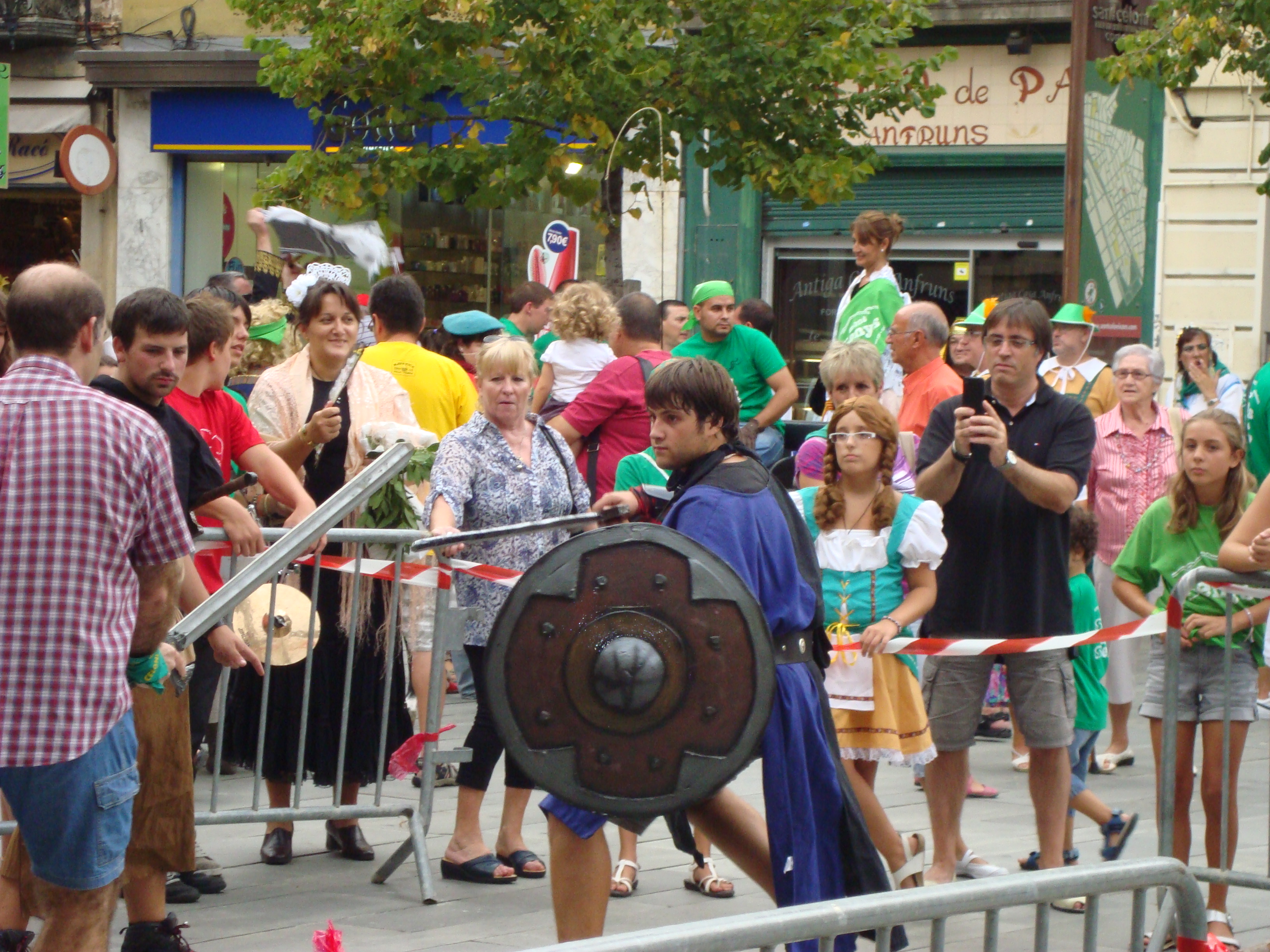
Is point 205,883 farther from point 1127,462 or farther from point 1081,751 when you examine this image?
point 1127,462

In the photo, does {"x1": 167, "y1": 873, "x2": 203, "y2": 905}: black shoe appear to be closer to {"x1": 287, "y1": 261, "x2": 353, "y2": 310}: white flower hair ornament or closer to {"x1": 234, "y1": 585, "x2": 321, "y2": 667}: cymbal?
{"x1": 234, "y1": 585, "x2": 321, "y2": 667}: cymbal

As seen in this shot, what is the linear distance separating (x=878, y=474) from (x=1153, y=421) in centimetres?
355

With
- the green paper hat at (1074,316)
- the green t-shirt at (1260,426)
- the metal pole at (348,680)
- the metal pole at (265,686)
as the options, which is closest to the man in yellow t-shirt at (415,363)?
the metal pole at (348,680)

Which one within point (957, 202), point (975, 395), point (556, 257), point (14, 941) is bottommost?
point (14, 941)

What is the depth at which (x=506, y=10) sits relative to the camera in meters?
13.1

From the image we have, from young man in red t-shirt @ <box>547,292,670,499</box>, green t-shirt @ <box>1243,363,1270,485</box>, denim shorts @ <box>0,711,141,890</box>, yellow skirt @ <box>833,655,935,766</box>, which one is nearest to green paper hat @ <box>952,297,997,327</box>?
green t-shirt @ <box>1243,363,1270,485</box>

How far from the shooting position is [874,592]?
19.0ft

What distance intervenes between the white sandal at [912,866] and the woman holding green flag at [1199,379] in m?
8.00

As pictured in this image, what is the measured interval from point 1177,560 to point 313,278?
441 centimetres

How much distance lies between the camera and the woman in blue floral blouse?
246 inches

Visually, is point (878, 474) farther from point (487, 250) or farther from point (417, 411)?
point (487, 250)

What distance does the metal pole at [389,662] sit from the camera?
6.07m

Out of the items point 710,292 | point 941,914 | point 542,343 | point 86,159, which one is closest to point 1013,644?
point 941,914

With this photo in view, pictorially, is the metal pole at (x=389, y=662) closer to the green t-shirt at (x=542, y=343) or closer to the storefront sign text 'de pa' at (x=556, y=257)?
the green t-shirt at (x=542, y=343)
